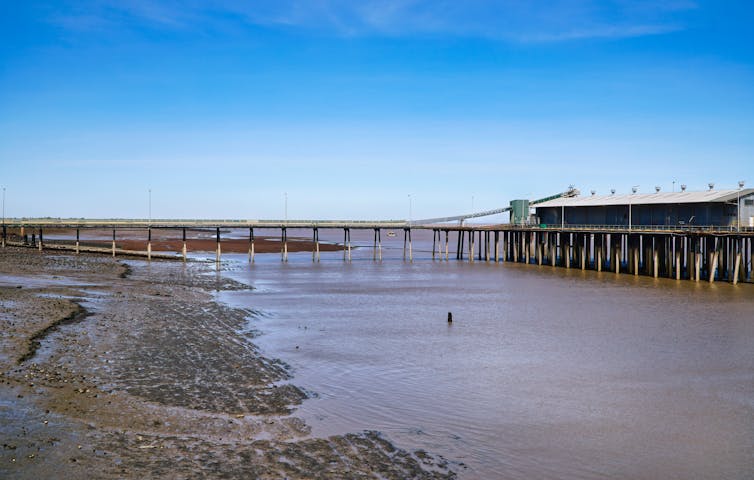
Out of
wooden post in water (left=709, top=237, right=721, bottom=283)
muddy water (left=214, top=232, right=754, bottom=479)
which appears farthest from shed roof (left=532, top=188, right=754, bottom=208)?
muddy water (left=214, top=232, right=754, bottom=479)

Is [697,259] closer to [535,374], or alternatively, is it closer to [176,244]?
[535,374]

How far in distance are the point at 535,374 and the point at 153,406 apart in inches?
468

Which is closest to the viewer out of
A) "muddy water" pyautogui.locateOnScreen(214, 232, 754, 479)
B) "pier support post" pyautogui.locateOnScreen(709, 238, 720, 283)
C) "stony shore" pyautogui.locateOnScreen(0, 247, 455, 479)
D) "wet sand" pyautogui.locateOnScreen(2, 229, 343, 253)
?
"stony shore" pyautogui.locateOnScreen(0, 247, 455, 479)

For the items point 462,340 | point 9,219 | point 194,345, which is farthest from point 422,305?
point 9,219

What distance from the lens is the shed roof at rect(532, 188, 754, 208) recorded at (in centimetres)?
5147

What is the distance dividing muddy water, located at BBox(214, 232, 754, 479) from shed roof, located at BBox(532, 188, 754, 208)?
36.4ft

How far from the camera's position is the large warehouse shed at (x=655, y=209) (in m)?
51.1

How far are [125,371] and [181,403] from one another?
358 centimetres

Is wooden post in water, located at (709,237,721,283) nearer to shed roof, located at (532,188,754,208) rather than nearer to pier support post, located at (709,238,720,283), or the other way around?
pier support post, located at (709,238,720,283)

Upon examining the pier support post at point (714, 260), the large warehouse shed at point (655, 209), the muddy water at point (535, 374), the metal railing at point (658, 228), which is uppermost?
the large warehouse shed at point (655, 209)

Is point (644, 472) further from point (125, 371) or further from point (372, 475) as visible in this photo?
point (125, 371)

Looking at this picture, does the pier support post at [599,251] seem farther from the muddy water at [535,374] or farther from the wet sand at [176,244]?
the wet sand at [176,244]

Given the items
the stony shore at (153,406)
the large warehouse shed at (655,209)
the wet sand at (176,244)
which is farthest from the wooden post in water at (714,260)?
the wet sand at (176,244)

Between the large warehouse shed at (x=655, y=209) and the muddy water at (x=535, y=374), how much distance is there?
10.4m
